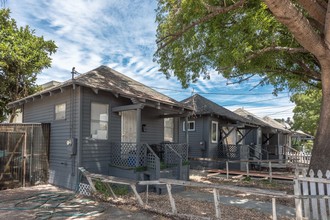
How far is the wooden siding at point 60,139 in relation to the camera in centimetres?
974

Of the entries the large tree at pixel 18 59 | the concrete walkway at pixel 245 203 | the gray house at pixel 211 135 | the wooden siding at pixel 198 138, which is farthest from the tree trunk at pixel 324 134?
the large tree at pixel 18 59

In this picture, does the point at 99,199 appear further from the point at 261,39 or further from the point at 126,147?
the point at 261,39

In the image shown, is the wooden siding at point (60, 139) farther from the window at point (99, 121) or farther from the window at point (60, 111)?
the window at point (99, 121)

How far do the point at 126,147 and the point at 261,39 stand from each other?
20.5ft

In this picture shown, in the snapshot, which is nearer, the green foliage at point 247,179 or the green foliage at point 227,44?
the green foliage at point 227,44

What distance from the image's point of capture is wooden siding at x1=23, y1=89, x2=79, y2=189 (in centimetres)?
974

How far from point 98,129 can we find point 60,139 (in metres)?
1.75

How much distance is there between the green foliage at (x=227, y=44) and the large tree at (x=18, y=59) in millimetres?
10821

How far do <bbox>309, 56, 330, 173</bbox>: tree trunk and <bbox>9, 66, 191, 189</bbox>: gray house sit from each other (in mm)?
5031

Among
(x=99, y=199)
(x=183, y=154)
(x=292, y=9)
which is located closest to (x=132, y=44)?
(x=183, y=154)

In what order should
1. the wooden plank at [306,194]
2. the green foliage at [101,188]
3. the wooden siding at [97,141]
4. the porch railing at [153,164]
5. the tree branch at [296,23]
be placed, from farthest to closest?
the wooden siding at [97,141], the porch railing at [153,164], the green foliage at [101,188], the wooden plank at [306,194], the tree branch at [296,23]

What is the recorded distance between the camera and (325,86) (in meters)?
7.16

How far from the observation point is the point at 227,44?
7977 mm

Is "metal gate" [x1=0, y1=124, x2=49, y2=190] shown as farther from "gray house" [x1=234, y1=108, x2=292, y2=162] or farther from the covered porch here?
"gray house" [x1=234, y1=108, x2=292, y2=162]
